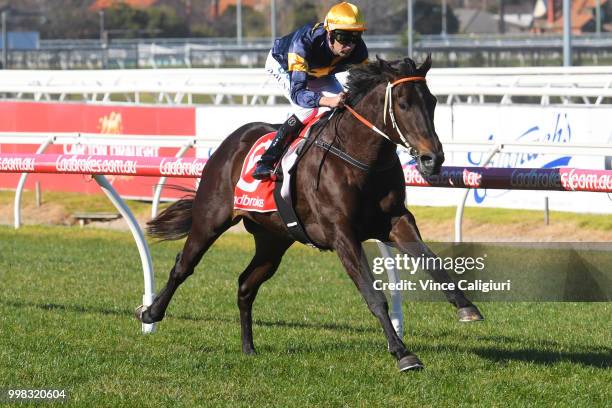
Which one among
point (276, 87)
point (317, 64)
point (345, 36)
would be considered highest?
point (345, 36)

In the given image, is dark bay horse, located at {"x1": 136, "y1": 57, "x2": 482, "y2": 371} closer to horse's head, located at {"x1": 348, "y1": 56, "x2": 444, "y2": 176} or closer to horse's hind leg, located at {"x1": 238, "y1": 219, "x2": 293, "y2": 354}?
horse's head, located at {"x1": 348, "y1": 56, "x2": 444, "y2": 176}

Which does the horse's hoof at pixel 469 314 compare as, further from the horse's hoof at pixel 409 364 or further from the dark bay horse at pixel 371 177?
the horse's hoof at pixel 409 364

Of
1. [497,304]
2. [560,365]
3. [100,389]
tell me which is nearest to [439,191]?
[497,304]

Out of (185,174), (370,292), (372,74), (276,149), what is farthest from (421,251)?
(185,174)

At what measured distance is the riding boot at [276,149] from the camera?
6.27 metres

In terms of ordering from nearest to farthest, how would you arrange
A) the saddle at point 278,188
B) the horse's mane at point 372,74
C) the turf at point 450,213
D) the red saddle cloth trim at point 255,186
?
the horse's mane at point 372,74, the saddle at point 278,188, the red saddle cloth trim at point 255,186, the turf at point 450,213

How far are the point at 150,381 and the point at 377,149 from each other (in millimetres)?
1547

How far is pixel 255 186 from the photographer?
6398mm

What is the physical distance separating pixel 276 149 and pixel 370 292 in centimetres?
105

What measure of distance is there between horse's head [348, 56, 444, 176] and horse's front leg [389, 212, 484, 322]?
0.38 m

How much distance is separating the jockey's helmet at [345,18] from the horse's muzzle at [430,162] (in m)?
0.98

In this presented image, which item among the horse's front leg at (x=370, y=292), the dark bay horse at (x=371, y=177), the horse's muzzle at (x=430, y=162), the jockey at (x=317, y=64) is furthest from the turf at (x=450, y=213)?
the horse's muzzle at (x=430, y=162)

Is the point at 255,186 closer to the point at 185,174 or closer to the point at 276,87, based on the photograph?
the point at 185,174

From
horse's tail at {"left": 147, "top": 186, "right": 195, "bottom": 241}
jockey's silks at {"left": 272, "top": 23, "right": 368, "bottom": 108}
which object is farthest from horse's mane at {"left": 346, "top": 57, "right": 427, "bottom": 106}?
horse's tail at {"left": 147, "top": 186, "right": 195, "bottom": 241}
